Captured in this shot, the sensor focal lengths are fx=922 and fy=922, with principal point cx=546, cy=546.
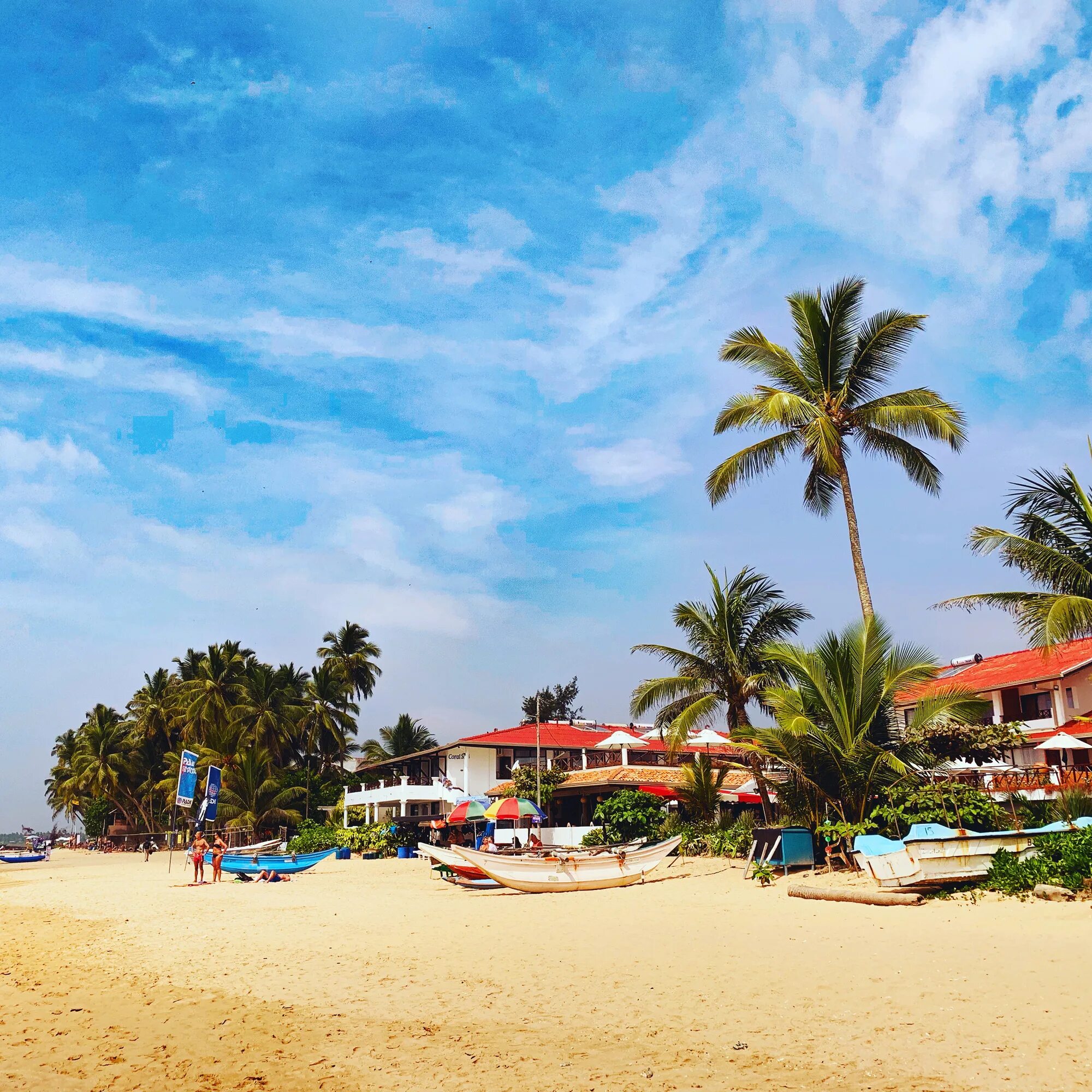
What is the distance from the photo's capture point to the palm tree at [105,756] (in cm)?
6538

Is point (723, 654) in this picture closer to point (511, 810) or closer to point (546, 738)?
point (511, 810)

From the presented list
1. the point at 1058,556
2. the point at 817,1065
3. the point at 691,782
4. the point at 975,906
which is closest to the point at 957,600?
the point at 1058,556

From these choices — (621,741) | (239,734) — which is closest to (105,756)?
(239,734)

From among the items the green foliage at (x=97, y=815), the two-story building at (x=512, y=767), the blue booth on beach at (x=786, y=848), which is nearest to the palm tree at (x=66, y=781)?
the green foliage at (x=97, y=815)

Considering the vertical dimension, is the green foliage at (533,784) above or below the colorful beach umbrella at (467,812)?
above

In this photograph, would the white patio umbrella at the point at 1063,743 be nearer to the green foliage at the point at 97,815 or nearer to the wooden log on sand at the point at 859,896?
the wooden log on sand at the point at 859,896

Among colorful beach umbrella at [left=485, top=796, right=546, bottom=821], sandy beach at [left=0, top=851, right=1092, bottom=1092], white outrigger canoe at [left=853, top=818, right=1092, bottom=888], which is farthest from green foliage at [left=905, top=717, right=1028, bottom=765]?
colorful beach umbrella at [left=485, top=796, right=546, bottom=821]

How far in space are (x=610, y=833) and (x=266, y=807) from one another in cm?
2758

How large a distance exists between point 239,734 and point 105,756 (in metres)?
21.5

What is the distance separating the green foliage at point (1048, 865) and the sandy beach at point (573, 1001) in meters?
0.73

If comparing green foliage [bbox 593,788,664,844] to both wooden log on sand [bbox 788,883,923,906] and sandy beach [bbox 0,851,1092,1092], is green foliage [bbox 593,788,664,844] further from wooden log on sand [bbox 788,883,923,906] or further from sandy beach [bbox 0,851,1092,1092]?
wooden log on sand [bbox 788,883,923,906]

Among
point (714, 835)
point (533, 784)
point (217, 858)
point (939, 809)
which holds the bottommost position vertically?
point (217, 858)

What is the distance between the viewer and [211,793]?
91.9 feet

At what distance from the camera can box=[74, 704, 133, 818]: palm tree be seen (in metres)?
65.4
